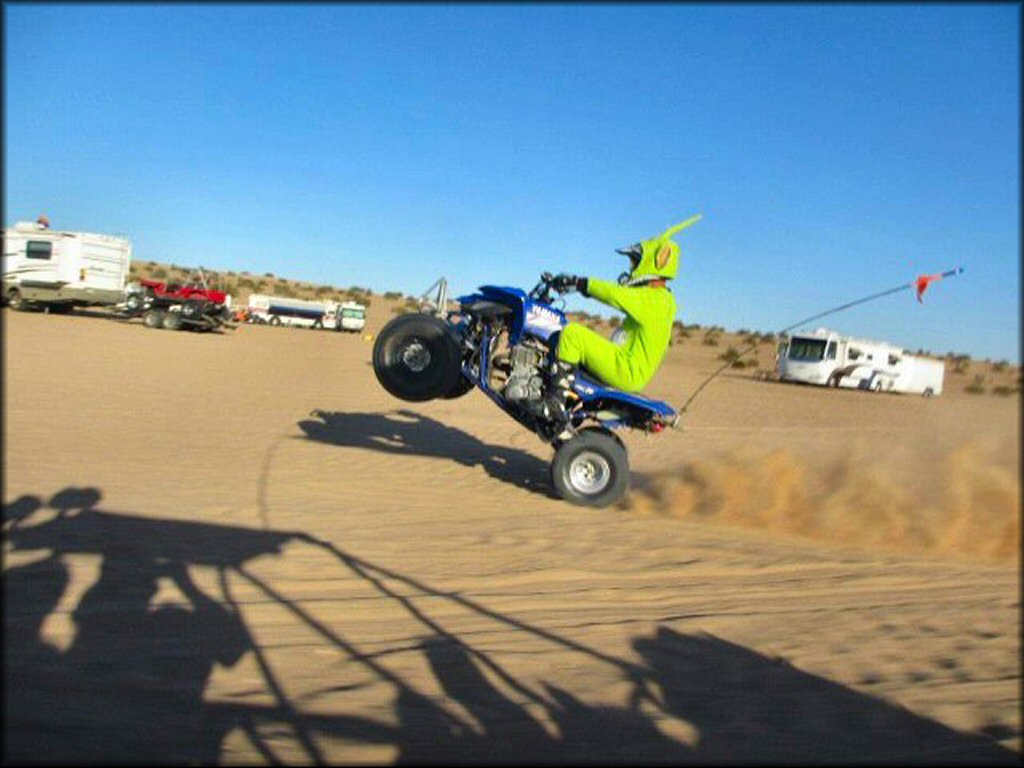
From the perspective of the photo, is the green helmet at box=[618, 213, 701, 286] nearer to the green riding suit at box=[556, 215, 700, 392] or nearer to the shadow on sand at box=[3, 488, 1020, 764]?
the green riding suit at box=[556, 215, 700, 392]

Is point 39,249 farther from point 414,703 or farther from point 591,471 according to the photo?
point 414,703

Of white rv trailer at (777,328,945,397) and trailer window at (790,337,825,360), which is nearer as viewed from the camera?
white rv trailer at (777,328,945,397)

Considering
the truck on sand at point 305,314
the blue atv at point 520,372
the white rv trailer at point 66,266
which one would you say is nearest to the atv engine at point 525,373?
the blue atv at point 520,372

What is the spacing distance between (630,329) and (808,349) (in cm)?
2448

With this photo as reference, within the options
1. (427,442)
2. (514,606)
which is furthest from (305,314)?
(514,606)

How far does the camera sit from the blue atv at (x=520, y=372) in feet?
23.6

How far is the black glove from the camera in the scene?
697 cm

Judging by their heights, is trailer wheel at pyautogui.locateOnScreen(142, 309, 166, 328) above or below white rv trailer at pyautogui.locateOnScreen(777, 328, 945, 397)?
below

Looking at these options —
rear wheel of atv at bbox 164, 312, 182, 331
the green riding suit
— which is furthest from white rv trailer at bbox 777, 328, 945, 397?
rear wheel of atv at bbox 164, 312, 182, 331

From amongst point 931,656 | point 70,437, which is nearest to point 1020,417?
point 931,656

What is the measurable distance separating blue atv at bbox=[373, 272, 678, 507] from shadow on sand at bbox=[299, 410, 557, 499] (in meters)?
0.78

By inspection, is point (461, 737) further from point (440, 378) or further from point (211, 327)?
point (211, 327)

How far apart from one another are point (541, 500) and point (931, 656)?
4225 millimetres

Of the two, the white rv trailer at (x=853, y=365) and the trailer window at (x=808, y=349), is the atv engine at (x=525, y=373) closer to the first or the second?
the white rv trailer at (x=853, y=365)
